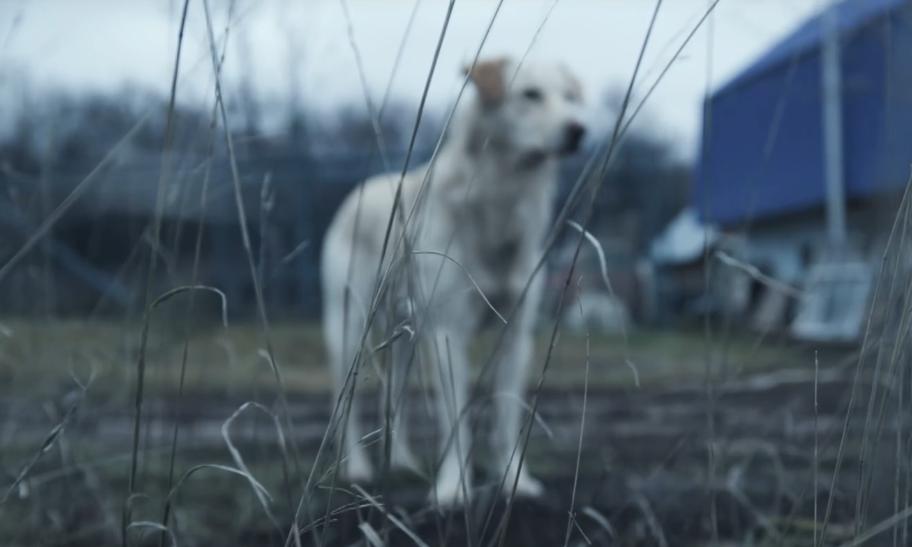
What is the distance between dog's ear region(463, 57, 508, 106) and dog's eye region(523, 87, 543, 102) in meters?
0.06

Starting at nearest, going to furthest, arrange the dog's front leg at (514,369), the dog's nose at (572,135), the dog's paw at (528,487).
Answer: the dog's paw at (528,487), the dog's front leg at (514,369), the dog's nose at (572,135)

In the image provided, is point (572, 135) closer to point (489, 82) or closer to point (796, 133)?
point (489, 82)

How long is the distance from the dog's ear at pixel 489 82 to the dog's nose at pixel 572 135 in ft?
0.63

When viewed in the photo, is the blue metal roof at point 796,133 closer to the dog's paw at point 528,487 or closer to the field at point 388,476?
the field at point 388,476

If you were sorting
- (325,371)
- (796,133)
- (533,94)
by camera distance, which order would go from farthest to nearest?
(796,133), (325,371), (533,94)

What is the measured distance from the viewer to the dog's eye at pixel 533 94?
8.90 feet

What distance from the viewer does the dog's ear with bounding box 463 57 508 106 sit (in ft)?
8.77

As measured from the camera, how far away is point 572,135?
2.62 metres

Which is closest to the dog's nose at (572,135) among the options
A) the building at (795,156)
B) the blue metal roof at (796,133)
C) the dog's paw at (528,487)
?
the dog's paw at (528,487)

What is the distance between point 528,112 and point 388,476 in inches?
76.0

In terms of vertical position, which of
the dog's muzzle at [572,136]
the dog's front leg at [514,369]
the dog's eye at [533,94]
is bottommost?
the dog's front leg at [514,369]

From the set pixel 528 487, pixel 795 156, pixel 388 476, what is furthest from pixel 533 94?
pixel 795 156

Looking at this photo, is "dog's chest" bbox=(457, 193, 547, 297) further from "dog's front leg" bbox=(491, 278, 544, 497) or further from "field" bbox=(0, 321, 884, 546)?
"field" bbox=(0, 321, 884, 546)

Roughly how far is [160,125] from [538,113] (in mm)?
923
